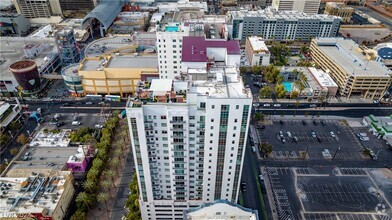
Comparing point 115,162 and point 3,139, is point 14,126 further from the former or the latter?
point 115,162

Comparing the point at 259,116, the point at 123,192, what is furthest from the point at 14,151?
the point at 259,116

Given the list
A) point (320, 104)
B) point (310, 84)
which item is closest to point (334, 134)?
point (320, 104)

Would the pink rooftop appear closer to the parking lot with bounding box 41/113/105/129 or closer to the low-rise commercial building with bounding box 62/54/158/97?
the low-rise commercial building with bounding box 62/54/158/97

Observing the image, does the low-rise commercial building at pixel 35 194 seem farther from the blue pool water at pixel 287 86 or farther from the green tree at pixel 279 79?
the green tree at pixel 279 79

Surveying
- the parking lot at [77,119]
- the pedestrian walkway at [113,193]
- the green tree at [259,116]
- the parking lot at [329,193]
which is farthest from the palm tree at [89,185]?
the green tree at [259,116]

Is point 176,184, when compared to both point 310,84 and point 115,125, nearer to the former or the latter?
point 115,125

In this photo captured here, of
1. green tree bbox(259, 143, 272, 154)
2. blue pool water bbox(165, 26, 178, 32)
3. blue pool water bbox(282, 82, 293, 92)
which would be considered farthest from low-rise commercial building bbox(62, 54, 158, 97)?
blue pool water bbox(282, 82, 293, 92)

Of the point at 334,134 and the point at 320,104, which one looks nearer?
the point at 334,134
